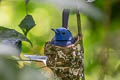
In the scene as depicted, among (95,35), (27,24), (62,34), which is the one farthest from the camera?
(95,35)

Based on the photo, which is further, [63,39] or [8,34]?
Answer: [63,39]

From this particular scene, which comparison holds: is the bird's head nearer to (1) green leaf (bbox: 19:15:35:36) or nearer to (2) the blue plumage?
(2) the blue plumage

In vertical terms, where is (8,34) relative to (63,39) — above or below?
above

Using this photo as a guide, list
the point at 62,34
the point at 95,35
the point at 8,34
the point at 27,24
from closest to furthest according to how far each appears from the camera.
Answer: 1. the point at 8,34
2. the point at 27,24
3. the point at 62,34
4. the point at 95,35

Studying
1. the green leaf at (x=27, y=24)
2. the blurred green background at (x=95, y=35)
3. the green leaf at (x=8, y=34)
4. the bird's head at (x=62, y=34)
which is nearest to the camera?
the green leaf at (x=8, y=34)

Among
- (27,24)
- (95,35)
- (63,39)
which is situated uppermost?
(27,24)

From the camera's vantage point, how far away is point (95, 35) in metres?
2.17

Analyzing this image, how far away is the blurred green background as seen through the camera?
6.10 feet

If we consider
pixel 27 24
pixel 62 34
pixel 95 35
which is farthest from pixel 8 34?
pixel 95 35

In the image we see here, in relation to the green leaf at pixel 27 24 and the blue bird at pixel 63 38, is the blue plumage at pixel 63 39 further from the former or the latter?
the green leaf at pixel 27 24

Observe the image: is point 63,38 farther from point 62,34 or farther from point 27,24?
point 27,24

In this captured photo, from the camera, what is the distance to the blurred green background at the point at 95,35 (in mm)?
1858

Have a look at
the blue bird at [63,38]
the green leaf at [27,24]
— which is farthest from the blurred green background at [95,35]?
the green leaf at [27,24]

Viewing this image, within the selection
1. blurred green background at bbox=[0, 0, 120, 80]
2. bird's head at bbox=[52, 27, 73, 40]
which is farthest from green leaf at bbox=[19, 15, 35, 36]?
blurred green background at bbox=[0, 0, 120, 80]
